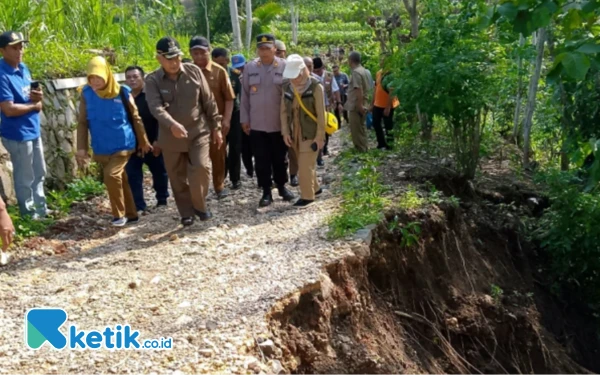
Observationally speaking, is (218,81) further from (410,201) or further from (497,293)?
(497,293)

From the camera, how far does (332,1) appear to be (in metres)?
45.0

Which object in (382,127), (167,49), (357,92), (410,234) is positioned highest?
(167,49)

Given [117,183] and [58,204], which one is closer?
[117,183]

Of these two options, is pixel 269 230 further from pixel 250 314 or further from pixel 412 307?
pixel 250 314

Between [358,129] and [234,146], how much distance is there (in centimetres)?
261

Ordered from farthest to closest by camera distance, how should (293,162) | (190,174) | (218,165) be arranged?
(293,162) < (218,165) < (190,174)

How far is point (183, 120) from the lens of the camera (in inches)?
241

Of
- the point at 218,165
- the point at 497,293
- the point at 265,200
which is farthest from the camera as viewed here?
the point at 218,165

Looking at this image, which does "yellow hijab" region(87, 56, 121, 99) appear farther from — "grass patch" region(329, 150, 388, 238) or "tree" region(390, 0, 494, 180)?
"tree" region(390, 0, 494, 180)

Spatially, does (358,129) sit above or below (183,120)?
below

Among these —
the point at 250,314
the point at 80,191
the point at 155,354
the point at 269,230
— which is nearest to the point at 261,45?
the point at 269,230

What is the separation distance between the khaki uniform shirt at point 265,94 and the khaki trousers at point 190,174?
2.73 ft

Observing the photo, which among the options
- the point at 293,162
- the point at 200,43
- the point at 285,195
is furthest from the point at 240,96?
the point at 285,195

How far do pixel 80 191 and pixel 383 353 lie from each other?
4.59 metres
